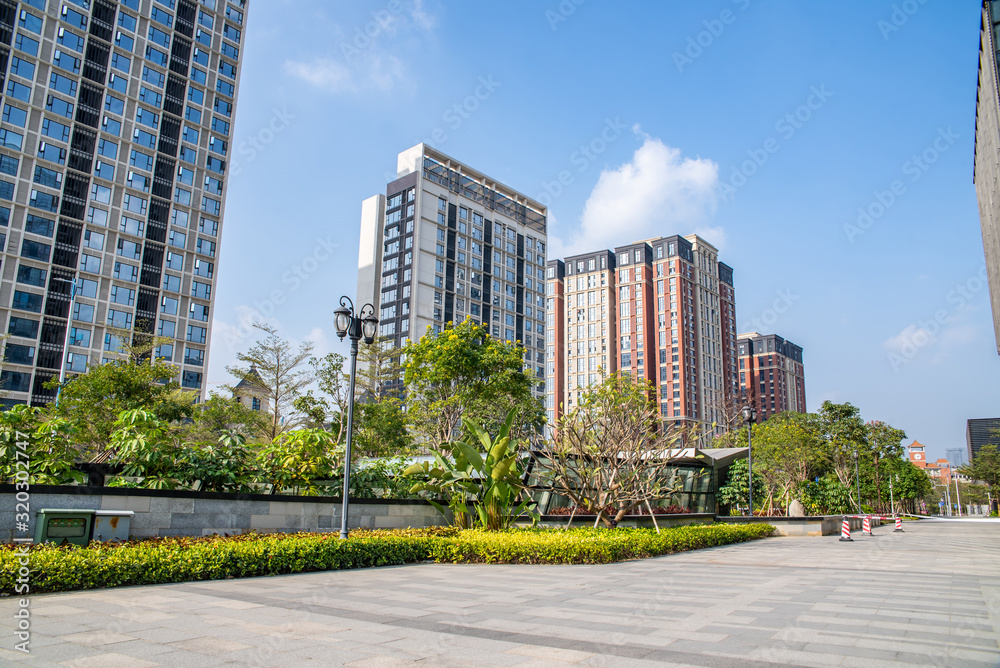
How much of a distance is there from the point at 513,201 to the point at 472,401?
6333 centimetres

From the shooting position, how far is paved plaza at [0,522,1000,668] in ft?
16.3

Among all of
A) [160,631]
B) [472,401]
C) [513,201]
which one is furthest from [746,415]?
[513,201]

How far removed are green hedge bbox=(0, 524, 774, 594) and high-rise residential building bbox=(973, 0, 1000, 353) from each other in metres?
35.5

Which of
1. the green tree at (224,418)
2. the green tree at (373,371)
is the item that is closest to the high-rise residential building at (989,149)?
the green tree at (373,371)

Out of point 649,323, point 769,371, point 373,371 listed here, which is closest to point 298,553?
point 373,371

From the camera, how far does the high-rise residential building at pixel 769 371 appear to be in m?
149

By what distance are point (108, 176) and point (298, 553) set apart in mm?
57181

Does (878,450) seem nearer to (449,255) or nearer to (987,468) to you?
(987,468)

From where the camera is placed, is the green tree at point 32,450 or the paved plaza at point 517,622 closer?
the paved plaza at point 517,622

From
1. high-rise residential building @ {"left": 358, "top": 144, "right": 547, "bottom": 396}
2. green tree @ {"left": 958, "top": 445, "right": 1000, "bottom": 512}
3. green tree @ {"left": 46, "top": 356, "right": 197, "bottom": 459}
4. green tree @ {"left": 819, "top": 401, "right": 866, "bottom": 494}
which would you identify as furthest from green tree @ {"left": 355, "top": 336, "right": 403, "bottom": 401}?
green tree @ {"left": 958, "top": 445, "right": 1000, "bottom": 512}

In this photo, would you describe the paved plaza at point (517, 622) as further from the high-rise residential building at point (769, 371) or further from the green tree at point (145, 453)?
the high-rise residential building at point (769, 371)

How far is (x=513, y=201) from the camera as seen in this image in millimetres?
90938

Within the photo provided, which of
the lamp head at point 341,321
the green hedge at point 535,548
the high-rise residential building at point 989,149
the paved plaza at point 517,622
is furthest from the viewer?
the high-rise residential building at point 989,149

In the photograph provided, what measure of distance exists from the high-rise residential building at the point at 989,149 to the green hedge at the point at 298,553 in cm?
3552
